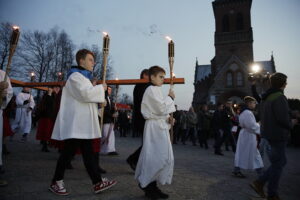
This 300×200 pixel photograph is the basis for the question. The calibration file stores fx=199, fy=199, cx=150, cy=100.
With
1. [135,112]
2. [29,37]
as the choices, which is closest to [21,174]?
[135,112]

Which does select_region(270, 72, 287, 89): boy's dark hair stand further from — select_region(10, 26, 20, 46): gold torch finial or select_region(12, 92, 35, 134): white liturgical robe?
select_region(12, 92, 35, 134): white liturgical robe

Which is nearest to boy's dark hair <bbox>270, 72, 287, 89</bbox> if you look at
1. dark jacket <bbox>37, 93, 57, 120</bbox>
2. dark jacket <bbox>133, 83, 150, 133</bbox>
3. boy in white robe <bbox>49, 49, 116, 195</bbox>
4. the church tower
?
dark jacket <bbox>133, 83, 150, 133</bbox>

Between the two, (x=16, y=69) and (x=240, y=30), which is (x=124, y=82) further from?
(x=240, y=30)

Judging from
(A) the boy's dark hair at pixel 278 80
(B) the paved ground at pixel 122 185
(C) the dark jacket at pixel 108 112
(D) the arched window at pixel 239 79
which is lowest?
(B) the paved ground at pixel 122 185

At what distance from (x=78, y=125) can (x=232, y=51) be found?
39360mm

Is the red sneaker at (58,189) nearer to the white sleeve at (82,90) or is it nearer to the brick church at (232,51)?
the white sleeve at (82,90)

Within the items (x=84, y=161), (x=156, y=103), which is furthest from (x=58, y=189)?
(x=156, y=103)

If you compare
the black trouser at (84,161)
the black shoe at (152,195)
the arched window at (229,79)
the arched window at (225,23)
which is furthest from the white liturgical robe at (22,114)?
the arched window at (225,23)

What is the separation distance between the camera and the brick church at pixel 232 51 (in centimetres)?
3494

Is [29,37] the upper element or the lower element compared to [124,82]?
upper

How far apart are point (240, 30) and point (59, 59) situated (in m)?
32.4

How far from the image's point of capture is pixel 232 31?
3797cm

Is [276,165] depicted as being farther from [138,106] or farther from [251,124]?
[138,106]

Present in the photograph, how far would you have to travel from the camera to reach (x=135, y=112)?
4.39 meters
